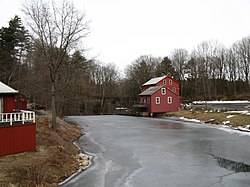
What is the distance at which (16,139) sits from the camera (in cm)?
1311

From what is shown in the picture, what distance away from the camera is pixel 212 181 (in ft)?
34.9

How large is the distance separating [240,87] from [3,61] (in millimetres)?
57207

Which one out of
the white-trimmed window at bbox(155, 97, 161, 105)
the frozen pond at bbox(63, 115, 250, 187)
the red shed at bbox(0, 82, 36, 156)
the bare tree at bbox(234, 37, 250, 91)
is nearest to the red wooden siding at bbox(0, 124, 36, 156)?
the red shed at bbox(0, 82, 36, 156)

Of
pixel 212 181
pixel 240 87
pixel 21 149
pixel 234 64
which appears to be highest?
pixel 234 64

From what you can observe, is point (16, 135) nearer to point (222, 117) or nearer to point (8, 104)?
point (8, 104)

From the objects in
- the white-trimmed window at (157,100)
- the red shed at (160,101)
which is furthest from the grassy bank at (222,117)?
the white-trimmed window at (157,100)

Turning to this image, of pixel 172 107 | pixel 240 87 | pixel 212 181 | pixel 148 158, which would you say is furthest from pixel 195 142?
pixel 240 87

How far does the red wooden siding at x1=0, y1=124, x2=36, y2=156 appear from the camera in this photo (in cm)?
1252

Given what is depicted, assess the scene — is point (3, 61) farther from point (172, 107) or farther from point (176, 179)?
point (176, 179)

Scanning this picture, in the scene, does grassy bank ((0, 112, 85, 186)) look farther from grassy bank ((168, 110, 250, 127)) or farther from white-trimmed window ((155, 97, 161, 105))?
white-trimmed window ((155, 97, 161, 105))

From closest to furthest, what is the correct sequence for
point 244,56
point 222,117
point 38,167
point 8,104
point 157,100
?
1. point 38,167
2. point 8,104
3. point 222,117
4. point 157,100
5. point 244,56

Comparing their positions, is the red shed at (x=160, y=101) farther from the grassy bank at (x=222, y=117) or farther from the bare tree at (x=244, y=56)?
the bare tree at (x=244, y=56)

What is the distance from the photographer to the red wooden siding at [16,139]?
12.5 metres

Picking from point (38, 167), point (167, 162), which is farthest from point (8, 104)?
point (167, 162)
